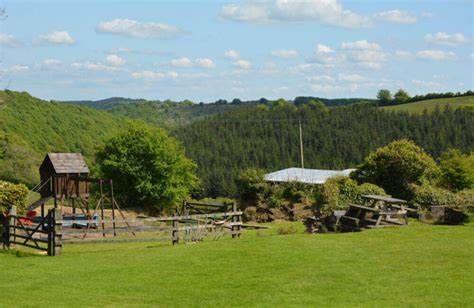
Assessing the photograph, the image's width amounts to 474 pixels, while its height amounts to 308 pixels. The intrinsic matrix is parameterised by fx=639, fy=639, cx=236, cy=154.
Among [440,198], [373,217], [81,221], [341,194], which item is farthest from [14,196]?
[440,198]

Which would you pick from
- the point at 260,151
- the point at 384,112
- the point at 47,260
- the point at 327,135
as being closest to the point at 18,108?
the point at 260,151

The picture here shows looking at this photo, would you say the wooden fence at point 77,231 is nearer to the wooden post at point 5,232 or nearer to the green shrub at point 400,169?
the wooden post at point 5,232

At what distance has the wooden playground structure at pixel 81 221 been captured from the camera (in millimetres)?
23312

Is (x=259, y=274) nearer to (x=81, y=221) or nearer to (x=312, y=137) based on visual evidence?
(x=81, y=221)

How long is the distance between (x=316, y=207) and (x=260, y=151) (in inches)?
3930

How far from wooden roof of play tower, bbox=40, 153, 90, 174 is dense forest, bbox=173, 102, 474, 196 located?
2530 inches

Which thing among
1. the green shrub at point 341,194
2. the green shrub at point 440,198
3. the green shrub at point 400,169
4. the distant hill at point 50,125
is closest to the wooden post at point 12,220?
the green shrub at point 341,194

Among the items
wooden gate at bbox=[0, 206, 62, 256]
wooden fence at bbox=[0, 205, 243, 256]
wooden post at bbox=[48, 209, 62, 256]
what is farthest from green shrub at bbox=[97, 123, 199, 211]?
wooden post at bbox=[48, 209, 62, 256]

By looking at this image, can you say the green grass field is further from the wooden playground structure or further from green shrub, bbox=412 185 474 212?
green shrub, bbox=412 185 474 212

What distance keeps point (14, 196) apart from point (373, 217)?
16656 mm

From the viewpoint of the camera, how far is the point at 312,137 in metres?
131

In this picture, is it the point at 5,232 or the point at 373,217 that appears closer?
the point at 5,232

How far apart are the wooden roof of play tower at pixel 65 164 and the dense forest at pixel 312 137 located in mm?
64270

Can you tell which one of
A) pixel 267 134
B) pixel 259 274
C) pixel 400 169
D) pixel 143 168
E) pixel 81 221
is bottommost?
pixel 259 274
